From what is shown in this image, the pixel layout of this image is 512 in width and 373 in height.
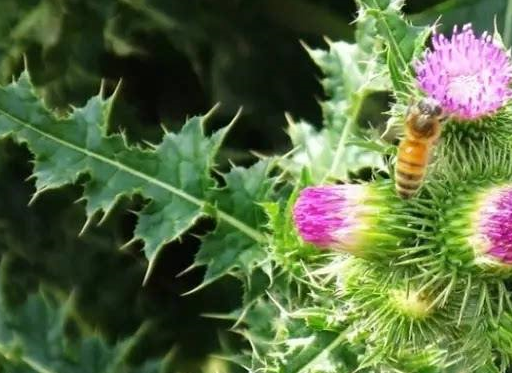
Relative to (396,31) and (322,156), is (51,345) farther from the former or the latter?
(396,31)

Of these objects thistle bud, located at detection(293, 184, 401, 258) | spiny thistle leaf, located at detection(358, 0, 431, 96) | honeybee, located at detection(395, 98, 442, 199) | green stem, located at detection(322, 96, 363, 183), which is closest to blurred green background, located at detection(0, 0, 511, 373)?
green stem, located at detection(322, 96, 363, 183)

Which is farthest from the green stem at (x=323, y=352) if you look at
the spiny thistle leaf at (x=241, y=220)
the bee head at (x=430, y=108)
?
the bee head at (x=430, y=108)

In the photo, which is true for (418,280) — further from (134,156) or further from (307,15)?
(307,15)

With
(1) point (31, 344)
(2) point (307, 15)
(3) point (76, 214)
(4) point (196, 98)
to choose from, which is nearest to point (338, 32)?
(2) point (307, 15)

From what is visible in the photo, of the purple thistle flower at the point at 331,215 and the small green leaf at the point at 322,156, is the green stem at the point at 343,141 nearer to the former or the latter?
the small green leaf at the point at 322,156

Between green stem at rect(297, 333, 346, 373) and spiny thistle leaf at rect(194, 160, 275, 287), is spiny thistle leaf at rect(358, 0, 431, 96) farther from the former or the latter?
green stem at rect(297, 333, 346, 373)

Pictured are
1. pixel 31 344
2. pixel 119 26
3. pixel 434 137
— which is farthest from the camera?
pixel 119 26

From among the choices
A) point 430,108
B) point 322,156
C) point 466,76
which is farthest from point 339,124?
point 430,108
